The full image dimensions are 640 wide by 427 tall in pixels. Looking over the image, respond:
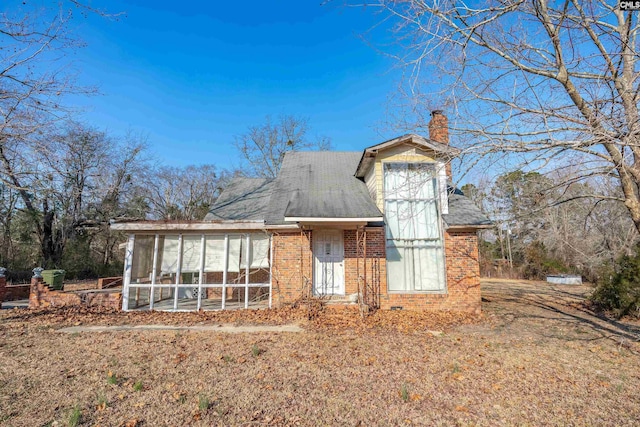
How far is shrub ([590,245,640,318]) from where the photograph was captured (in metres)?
9.16

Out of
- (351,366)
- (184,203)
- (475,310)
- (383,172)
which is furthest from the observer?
(184,203)

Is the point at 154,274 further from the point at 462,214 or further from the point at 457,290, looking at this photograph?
the point at 462,214

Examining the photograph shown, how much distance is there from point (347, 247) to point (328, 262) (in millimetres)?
835

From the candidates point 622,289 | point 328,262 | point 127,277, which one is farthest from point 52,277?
point 622,289

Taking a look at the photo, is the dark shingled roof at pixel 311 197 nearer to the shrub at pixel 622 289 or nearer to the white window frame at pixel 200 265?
the white window frame at pixel 200 265

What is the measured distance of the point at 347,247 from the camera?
32.9 feet

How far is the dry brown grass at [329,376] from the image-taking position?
3.65m

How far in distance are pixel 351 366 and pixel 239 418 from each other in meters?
2.22

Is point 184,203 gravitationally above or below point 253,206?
above

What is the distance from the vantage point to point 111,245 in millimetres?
26000

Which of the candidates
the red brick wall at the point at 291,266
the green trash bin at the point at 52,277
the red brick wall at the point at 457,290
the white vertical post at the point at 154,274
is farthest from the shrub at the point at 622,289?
the green trash bin at the point at 52,277

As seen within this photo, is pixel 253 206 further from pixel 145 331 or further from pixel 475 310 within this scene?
pixel 475 310

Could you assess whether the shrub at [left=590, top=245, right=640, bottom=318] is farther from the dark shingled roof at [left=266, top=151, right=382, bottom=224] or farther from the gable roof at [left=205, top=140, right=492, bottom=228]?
the dark shingled roof at [left=266, top=151, right=382, bottom=224]

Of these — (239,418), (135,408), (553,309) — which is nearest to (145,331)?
(135,408)
